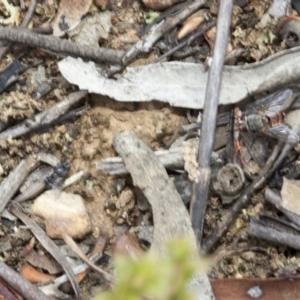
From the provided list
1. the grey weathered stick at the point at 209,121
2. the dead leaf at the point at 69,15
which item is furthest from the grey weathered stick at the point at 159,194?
the dead leaf at the point at 69,15

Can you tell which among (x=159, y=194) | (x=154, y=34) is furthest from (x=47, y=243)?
(x=154, y=34)

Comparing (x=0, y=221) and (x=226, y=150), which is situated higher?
(x=226, y=150)

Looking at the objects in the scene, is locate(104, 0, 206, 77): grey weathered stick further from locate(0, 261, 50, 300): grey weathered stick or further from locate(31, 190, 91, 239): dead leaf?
locate(0, 261, 50, 300): grey weathered stick

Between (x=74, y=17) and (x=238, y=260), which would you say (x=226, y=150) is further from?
(x=74, y=17)

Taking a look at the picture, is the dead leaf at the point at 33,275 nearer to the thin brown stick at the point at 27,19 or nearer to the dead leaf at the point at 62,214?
the dead leaf at the point at 62,214

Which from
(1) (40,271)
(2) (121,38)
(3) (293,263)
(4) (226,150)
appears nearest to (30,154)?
(1) (40,271)

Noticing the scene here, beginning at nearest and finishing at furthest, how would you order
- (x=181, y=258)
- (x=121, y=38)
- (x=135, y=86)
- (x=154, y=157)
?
1. (x=181, y=258)
2. (x=154, y=157)
3. (x=135, y=86)
4. (x=121, y=38)

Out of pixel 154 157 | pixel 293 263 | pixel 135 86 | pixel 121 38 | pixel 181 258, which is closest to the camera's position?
pixel 181 258

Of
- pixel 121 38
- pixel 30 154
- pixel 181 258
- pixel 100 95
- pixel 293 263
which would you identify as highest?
pixel 181 258
